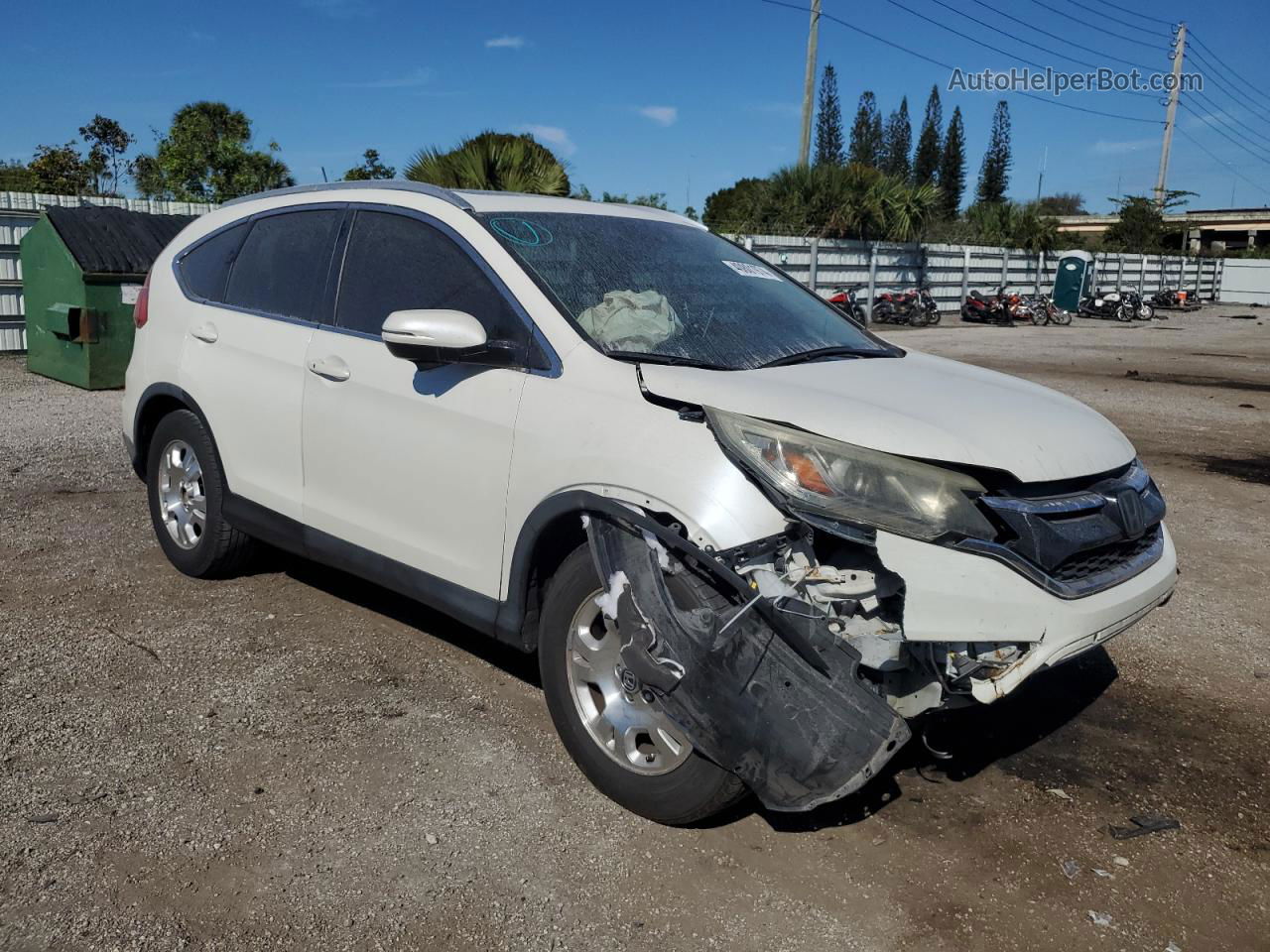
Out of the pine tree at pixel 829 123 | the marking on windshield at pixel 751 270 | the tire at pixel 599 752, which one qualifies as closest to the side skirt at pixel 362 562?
Result: the tire at pixel 599 752

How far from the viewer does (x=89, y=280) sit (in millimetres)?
10195

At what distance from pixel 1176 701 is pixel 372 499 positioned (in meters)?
3.11

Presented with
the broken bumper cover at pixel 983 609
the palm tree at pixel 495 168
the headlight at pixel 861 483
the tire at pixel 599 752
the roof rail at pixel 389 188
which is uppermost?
the palm tree at pixel 495 168

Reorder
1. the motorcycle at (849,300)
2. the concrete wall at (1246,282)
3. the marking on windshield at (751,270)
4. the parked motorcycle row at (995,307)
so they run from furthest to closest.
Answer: the concrete wall at (1246,282)
the parked motorcycle row at (995,307)
the motorcycle at (849,300)
the marking on windshield at (751,270)

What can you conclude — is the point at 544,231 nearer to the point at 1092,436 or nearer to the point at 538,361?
the point at 538,361

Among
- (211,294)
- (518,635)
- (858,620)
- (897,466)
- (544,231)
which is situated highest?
(544,231)

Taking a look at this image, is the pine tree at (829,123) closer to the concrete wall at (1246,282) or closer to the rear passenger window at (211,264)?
the concrete wall at (1246,282)

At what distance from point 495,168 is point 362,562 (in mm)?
13300

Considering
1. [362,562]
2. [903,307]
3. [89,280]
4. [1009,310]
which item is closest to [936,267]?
[1009,310]

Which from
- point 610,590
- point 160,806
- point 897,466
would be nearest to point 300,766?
point 160,806

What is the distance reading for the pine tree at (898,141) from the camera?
8644cm

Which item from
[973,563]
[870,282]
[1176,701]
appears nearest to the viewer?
[973,563]

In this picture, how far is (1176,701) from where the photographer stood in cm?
412

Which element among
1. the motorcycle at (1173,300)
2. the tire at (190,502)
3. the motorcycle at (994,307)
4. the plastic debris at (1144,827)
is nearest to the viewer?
the plastic debris at (1144,827)
